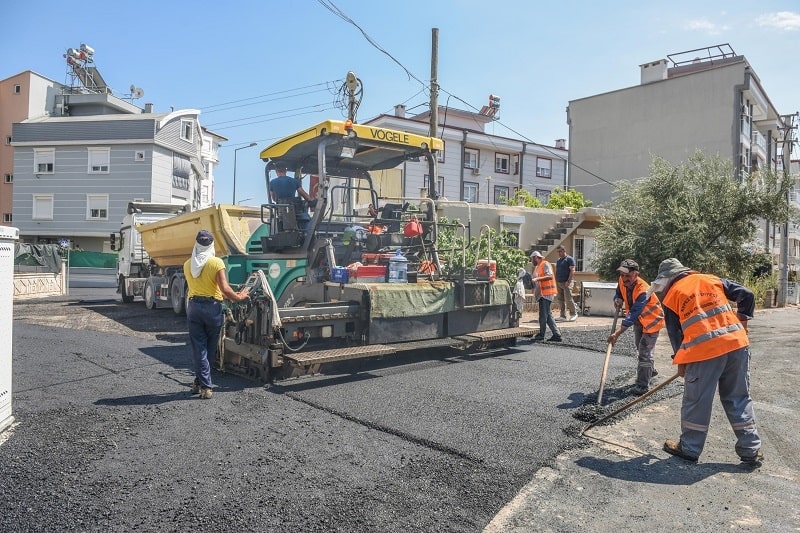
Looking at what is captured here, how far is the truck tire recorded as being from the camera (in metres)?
12.1

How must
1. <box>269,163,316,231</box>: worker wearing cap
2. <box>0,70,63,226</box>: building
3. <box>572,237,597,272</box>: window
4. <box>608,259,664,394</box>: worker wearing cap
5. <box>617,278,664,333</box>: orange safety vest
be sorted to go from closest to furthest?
<box>608,259,664,394</box>: worker wearing cap → <box>617,278,664,333</box>: orange safety vest → <box>269,163,316,231</box>: worker wearing cap → <box>572,237,597,272</box>: window → <box>0,70,63,226</box>: building

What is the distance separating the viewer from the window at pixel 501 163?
122ft

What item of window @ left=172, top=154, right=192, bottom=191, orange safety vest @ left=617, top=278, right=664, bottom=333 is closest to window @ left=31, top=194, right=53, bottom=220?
window @ left=172, top=154, right=192, bottom=191

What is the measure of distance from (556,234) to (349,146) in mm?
14043

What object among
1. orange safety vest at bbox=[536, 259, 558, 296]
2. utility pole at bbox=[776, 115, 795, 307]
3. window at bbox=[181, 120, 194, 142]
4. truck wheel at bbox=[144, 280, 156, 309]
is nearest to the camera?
orange safety vest at bbox=[536, 259, 558, 296]

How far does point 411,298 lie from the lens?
734cm

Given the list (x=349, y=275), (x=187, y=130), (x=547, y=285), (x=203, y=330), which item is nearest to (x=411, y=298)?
(x=349, y=275)

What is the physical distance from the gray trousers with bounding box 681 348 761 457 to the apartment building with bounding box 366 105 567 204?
26484 mm

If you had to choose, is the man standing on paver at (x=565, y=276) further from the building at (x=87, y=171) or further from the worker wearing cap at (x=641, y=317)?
the building at (x=87, y=171)

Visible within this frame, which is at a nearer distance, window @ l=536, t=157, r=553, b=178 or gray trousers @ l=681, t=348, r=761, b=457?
gray trousers @ l=681, t=348, r=761, b=457

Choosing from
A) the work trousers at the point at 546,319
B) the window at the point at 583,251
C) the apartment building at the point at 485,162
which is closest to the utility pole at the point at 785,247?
the window at the point at 583,251

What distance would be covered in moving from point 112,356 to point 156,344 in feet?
3.82

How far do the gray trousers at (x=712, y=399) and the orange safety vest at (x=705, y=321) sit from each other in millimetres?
95

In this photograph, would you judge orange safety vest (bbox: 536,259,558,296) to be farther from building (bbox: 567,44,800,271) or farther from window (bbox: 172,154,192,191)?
window (bbox: 172,154,192,191)
